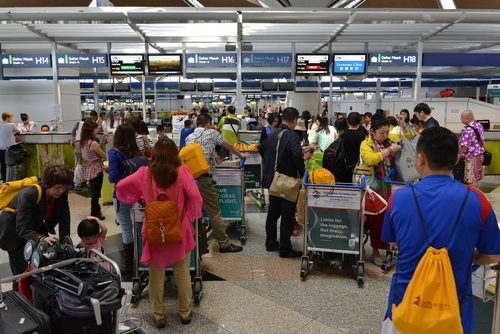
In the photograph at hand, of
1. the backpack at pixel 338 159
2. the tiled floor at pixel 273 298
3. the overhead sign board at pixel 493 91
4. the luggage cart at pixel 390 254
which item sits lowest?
the tiled floor at pixel 273 298

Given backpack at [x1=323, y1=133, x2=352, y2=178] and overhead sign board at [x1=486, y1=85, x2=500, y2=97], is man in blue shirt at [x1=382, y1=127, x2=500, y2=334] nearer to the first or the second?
backpack at [x1=323, y1=133, x2=352, y2=178]

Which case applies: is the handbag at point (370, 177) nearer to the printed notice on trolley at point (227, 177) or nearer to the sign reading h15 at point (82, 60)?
the printed notice on trolley at point (227, 177)

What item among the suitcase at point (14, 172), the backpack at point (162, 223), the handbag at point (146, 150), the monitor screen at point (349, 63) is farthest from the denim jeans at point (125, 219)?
the monitor screen at point (349, 63)

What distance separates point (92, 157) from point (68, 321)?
180 inches

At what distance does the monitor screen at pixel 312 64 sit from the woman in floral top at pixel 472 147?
4189 millimetres

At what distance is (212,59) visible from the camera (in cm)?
1084

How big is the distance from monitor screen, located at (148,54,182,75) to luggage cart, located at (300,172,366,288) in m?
7.34

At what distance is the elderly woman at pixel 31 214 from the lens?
9.21 feet

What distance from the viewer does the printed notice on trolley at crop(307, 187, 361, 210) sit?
14.0 feet

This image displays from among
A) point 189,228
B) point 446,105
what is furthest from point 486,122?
point 189,228

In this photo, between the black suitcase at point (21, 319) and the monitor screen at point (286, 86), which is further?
the monitor screen at point (286, 86)

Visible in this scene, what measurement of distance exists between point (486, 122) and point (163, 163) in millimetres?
11203

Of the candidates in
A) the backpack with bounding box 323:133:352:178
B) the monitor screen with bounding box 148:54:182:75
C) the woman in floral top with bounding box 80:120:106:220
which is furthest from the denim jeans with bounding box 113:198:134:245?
the monitor screen with bounding box 148:54:182:75

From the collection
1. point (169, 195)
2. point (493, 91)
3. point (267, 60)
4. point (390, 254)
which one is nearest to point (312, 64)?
point (267, 60)
